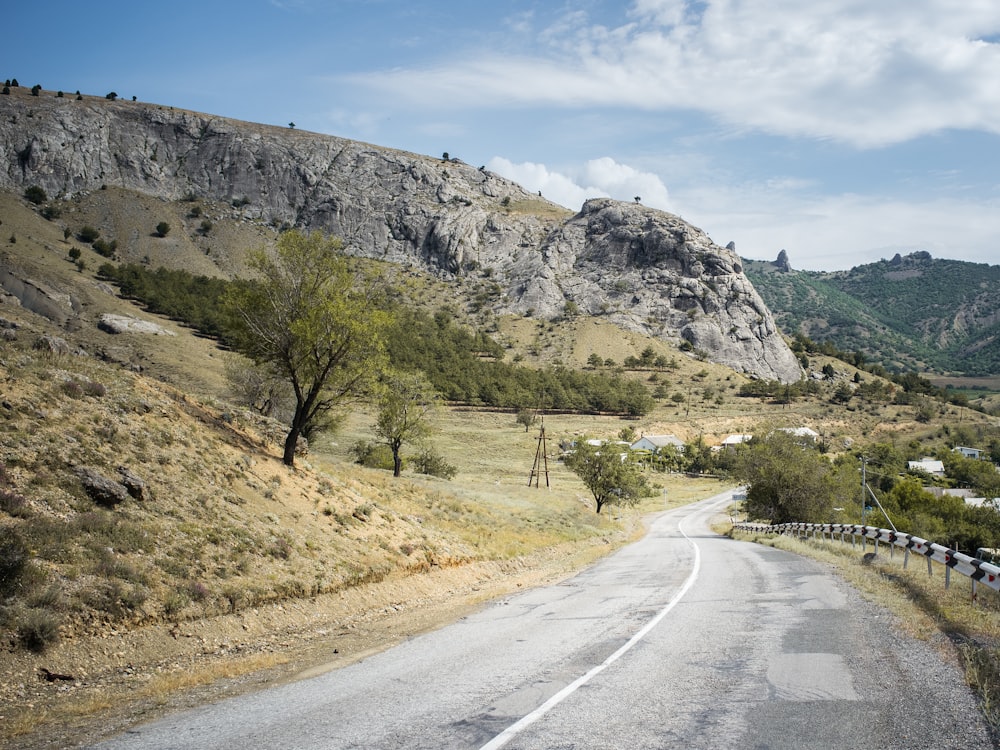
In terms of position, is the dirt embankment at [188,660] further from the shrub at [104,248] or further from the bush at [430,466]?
the shrub at [104,248]

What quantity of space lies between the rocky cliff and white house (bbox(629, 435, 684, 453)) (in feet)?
200

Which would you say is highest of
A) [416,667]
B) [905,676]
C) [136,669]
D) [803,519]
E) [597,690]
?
[905,676]

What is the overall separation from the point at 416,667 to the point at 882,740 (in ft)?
17.6

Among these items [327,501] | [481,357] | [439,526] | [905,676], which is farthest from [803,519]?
[481,357]

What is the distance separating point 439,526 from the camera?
2255cm

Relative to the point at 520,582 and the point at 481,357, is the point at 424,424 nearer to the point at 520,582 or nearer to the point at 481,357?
the point at 520,582

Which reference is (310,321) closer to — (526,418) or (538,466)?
(538,466)

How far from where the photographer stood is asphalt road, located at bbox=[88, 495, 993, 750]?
17.7ft

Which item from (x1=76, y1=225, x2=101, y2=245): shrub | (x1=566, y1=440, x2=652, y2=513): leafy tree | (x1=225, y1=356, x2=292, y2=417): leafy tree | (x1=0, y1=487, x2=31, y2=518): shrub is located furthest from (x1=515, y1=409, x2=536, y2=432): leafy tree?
(x1=76, y1=225, x2=101, y2=245): shrub

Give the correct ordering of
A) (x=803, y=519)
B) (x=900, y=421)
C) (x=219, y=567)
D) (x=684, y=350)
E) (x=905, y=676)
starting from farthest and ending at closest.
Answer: (x=684, y=350) → (x=900, y=421) → (x=803, y=519) → (x=219, y=567) → (x=905, y=676)

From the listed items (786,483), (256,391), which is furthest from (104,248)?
(786,483)

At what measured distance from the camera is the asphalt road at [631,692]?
541 cm

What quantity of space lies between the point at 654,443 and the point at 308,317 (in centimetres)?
8937

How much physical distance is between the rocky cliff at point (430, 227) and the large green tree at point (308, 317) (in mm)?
145670
